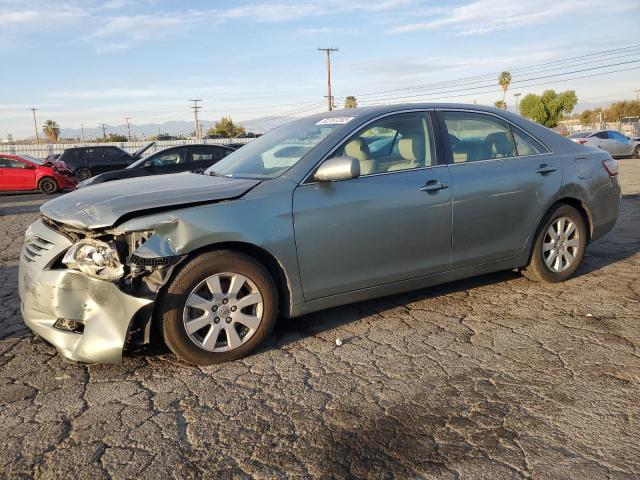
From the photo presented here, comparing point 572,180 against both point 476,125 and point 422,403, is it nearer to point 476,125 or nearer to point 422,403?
point 476,125

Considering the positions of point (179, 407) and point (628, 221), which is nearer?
point (179, 407)

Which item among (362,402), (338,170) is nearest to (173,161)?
(338,170)

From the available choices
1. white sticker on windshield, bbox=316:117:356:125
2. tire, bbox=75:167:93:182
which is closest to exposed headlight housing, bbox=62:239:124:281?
white sticker on windshield, bbox=316:117:356:125

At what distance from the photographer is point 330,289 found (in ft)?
12.7

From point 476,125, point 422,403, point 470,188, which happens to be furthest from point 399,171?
point 422,403

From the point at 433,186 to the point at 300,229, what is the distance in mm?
1180

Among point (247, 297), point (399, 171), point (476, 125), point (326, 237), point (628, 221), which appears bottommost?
point (628, 221)

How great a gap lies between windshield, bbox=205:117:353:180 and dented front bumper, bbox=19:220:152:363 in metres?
1.33

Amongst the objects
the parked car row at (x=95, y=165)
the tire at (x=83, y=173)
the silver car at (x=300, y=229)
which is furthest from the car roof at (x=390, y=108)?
the tire at (x=83, y=173)

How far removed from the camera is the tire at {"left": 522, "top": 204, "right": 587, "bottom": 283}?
4930mm

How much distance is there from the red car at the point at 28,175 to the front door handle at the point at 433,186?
15.9 m

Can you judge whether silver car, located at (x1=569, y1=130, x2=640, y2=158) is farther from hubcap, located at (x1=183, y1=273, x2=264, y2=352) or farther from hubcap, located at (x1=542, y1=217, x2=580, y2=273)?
hubcap, located at (x1=183, y1=273, x2=264, y2=352)

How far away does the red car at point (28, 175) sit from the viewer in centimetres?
1689

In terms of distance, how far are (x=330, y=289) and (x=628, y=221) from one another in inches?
249
